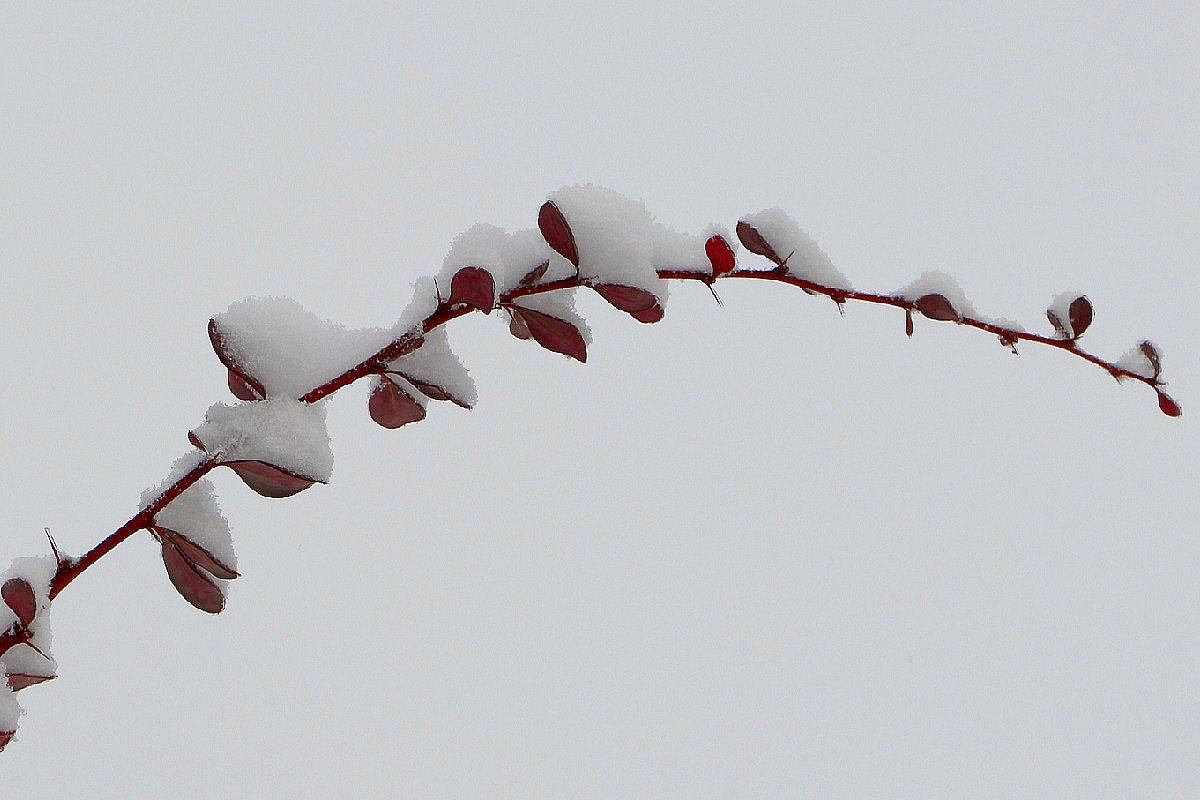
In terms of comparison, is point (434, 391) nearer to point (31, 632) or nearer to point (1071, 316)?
point (31, 632)

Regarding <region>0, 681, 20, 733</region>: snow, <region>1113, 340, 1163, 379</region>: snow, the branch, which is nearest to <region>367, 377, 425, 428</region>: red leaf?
the branch

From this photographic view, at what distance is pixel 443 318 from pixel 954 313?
0.49ft

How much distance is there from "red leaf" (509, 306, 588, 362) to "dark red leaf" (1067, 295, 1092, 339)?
0.16m

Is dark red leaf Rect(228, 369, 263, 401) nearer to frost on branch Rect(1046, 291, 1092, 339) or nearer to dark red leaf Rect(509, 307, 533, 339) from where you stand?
dark red leaf Rect(509, 307, 533, 339)

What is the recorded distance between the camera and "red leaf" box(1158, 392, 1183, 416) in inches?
11.7

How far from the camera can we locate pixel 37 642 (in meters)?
0.20

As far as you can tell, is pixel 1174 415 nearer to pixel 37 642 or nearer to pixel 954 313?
pixel 954 313

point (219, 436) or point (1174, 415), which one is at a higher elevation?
point (1174, 415)

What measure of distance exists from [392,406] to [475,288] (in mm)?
63

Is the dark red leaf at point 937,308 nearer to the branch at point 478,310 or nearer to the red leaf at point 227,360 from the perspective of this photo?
the branch at point 478,310

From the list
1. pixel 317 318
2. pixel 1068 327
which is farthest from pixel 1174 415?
pixel 317 318

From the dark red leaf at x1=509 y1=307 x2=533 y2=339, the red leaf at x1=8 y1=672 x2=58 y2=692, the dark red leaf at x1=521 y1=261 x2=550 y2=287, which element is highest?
the dark red leaf at x1=521 y1=261 x2=550 y2=287

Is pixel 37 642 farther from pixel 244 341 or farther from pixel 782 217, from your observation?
pixel 782 217

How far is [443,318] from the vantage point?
0.72ft
